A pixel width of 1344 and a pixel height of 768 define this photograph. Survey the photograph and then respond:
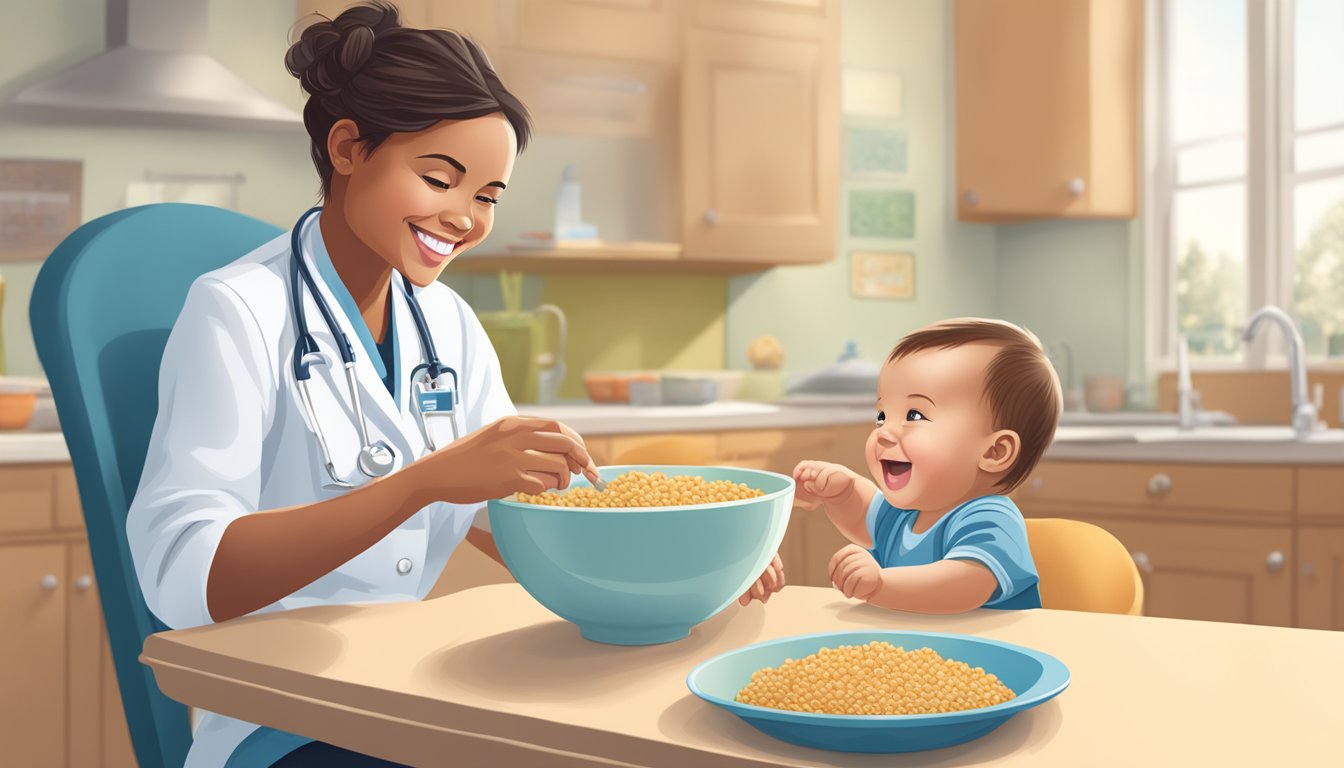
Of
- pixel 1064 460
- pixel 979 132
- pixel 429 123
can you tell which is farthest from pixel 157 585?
pixel 979 132

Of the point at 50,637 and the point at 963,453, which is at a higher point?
the point at 963,453

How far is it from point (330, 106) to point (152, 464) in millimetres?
372

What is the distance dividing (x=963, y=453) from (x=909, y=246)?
3243mm

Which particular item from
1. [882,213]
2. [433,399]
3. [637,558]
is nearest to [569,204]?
[882,213]

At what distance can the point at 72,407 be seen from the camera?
3.25ft

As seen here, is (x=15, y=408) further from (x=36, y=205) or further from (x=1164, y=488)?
(x=1164, y=488)

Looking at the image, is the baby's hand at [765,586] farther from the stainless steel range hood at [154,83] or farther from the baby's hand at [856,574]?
the stainless steel range hood at [154,83]

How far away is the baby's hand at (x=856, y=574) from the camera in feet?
3.09

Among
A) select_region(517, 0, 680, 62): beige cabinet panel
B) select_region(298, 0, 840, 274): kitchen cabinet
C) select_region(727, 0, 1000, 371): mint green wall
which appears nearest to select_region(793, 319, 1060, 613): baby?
select_region(298, 0, 840, 274): kitchen cabinet

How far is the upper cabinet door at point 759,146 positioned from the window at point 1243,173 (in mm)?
1164

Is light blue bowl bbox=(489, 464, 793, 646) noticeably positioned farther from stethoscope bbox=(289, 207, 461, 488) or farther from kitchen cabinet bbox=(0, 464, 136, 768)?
kitchen cabinet bbox=(0, 464, 136, 768)

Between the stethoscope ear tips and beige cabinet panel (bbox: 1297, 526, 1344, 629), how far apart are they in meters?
2.30

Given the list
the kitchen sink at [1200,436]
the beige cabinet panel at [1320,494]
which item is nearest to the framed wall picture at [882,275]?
the kitchen sink at [1200,436]

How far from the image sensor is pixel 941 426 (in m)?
1.00
